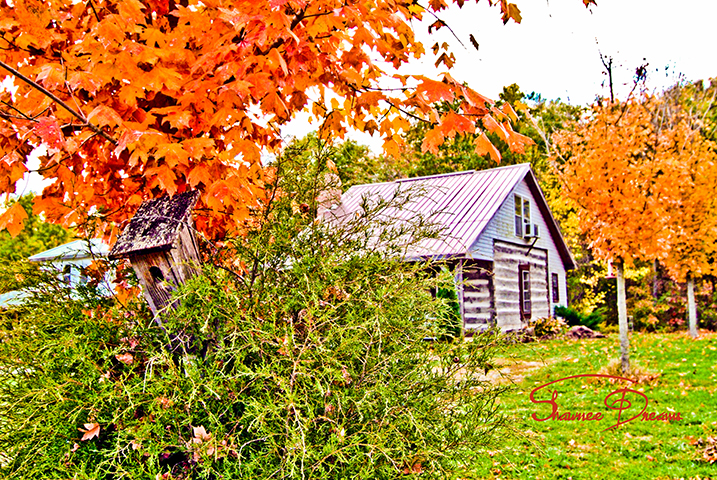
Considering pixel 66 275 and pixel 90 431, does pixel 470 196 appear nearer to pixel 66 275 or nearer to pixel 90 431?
pixel 66 275

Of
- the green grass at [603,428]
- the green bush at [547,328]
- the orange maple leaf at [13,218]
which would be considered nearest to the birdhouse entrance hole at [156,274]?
the orange maple leaf at [13,218]

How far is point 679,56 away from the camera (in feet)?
60.2

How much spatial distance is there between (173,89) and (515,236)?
20850mm

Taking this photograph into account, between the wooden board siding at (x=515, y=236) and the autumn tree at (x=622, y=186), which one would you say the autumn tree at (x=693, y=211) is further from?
the wooden board siding at (x=515, y=236)

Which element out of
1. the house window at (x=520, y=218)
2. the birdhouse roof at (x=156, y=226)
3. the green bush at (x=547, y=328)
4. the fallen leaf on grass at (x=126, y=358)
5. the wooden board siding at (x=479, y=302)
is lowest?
the green bush at (x=547, y=328)

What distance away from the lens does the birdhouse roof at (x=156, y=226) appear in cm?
235

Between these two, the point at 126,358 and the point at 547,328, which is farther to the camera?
the point at 547,328

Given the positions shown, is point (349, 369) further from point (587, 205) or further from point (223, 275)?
point (587, 205)

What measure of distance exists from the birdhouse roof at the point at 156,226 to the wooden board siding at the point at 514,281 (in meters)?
17.3

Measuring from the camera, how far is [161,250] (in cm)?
236

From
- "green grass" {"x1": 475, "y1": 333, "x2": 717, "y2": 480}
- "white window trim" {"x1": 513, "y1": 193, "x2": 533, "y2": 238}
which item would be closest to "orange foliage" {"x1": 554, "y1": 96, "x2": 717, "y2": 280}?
"green grass" {"x1": 475, "y1": 333, "x2": 717, "y2": 480}

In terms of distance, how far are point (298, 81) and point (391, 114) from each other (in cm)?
111

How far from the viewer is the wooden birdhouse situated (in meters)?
2.36

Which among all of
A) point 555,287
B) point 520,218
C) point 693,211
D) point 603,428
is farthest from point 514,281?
point 603,428
